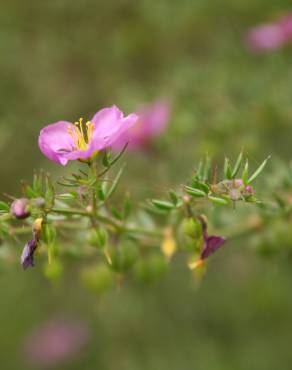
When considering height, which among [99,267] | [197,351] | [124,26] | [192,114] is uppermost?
[124,26]

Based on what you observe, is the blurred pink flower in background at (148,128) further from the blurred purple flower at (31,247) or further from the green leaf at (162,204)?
the blurred purple flower at (31,247)

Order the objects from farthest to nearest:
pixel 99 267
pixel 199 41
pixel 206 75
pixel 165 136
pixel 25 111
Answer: pixel 199 41 < pixel 25 111 < pixel 206 75 < pixel 165 136 < pixel 99 267

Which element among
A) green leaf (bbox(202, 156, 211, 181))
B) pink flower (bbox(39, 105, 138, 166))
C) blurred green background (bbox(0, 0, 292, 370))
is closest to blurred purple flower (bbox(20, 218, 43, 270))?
pink flower (bbox(39, 105, 138, 166))

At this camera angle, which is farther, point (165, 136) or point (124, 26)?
point (124, 26)

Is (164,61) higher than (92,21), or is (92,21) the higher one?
(92,21)

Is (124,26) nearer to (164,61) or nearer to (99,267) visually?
(164,61)

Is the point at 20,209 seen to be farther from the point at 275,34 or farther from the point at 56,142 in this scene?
the point at 275,34

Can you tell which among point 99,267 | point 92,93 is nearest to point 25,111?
point 92,93
